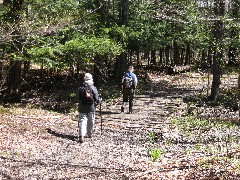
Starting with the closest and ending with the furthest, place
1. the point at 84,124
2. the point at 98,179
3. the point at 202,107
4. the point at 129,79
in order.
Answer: the point at 98,179, the point at 84,124, the point at 129,79, the point at 202,107

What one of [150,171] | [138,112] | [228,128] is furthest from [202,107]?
[150,171]

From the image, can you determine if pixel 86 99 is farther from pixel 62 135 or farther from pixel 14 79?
pixel 14 79

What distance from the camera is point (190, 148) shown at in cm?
934

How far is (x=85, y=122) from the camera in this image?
1041 cm

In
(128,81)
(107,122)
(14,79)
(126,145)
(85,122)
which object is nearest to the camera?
(126,145)

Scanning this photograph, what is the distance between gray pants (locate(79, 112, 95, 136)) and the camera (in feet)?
33.5

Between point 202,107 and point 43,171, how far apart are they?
12171 mm

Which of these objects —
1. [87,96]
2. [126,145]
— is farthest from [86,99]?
[126,145]

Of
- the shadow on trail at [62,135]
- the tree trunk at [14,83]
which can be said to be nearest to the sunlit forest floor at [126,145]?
the shadow on trail at [62,135]

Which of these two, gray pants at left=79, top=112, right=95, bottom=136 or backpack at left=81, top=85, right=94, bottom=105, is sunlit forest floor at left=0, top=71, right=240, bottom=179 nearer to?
gray pants at left=79, top=112, right=95, bottom=136

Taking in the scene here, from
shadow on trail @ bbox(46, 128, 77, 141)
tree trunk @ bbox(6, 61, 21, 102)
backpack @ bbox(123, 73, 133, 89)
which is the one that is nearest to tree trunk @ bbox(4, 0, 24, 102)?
tree trunk @ bbox(6, 61, 21, 102)

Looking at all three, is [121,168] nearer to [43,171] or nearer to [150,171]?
[150,171]

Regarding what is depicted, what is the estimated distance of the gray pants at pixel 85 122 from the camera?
1022 cm

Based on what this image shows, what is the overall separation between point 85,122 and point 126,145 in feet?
4.40
